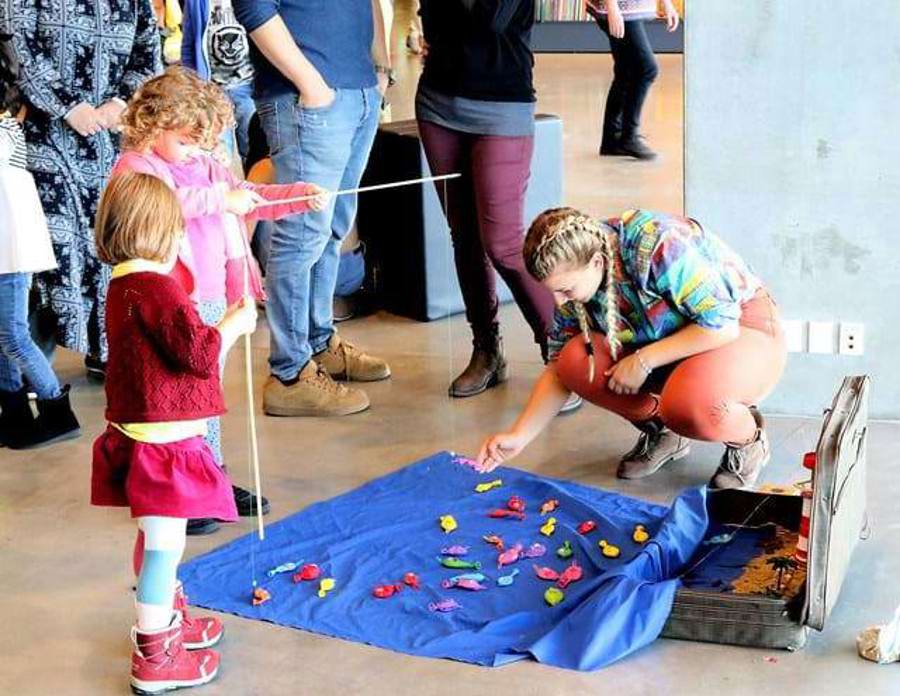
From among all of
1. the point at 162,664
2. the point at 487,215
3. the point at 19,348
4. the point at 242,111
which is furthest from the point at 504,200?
A: the point at 162,664

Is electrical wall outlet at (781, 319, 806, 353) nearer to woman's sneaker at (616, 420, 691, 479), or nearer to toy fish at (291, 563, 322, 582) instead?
woman's sneaker at (616, 420, 691, 479)

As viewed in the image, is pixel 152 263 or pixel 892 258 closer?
pixel 152 263

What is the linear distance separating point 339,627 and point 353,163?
1562mm

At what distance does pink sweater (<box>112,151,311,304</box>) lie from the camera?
3.23 m

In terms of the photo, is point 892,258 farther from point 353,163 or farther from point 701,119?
point 353,163

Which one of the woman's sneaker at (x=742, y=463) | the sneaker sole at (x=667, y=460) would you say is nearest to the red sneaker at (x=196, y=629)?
the sneaker sole at (x=667, y=460)

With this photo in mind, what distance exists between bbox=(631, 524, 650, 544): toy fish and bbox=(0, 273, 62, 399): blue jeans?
170 cm

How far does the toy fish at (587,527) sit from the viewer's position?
11.1 feet

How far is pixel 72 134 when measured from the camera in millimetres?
4145

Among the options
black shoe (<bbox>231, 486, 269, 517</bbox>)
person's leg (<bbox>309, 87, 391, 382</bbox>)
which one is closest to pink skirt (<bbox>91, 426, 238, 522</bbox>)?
black shoe (<bbox>231, 486, 269, 517</bbox>)

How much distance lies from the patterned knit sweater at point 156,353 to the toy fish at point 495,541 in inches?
33.8

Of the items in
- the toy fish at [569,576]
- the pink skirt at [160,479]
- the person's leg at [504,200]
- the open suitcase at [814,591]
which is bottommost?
the toy fish at [569,576]

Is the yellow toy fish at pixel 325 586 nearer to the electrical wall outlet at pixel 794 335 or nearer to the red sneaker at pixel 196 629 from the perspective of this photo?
the red sneaker at pixel 196 629

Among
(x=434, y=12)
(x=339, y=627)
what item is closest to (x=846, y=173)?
(x=434, y=12)
